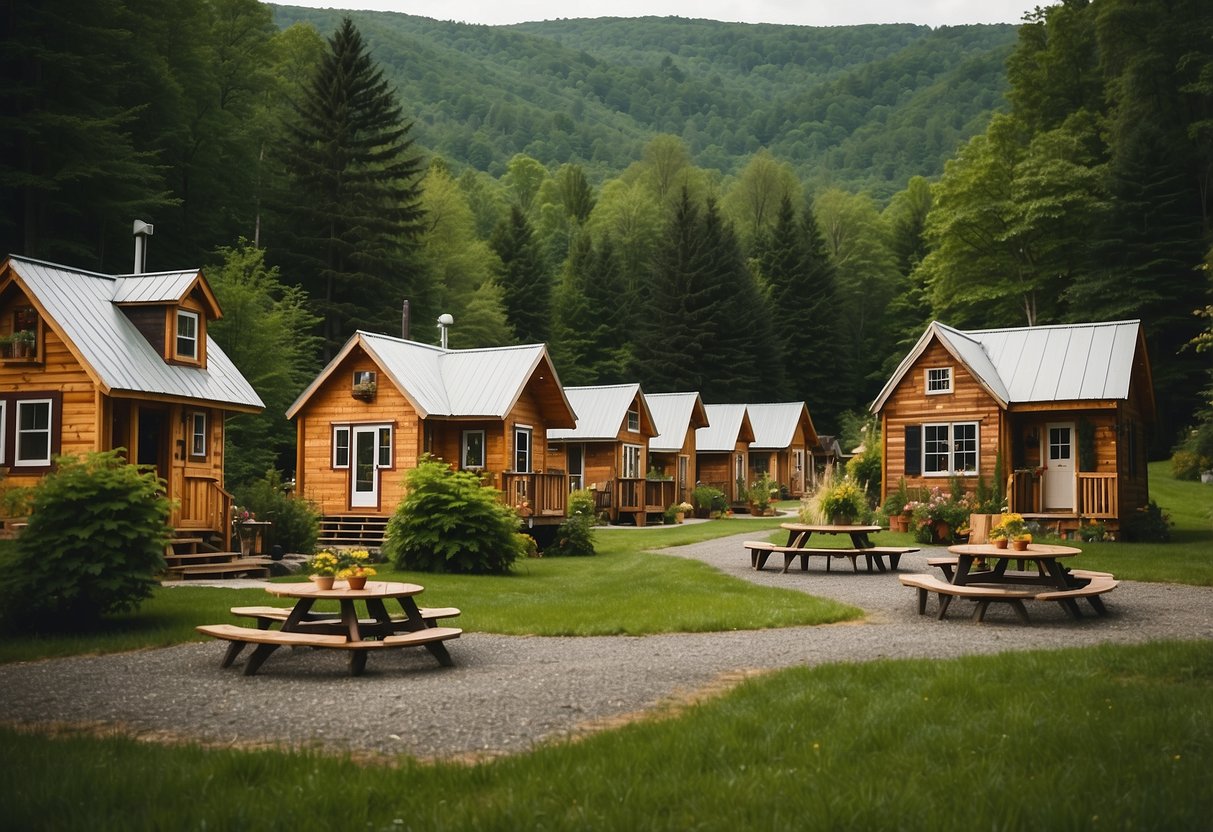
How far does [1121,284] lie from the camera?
4572 centimetres

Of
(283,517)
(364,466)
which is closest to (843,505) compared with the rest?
(283,517)

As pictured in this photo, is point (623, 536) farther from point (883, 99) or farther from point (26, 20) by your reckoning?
point (883, 99)

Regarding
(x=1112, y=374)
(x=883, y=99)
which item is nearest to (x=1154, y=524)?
(x=1112, y=374)

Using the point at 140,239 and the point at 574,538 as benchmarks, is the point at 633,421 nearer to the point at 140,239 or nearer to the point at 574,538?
the point at 574,538

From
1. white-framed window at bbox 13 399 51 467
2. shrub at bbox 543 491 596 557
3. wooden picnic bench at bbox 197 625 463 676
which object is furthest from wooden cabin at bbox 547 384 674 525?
wooden picnic bench at bbox 197 625 463 676

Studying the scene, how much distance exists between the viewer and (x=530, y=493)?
89.0 ft

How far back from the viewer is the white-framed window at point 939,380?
29984 mm

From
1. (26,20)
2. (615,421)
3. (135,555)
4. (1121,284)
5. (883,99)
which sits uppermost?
(883,99)

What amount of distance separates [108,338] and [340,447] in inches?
342

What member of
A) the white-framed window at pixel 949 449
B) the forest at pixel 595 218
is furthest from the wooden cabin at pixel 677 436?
the white-framed window at pixel 949 449

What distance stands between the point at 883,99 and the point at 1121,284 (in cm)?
9943

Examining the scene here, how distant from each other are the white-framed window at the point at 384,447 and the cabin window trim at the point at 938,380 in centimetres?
1518

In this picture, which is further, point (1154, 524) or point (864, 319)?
point (864, 319)

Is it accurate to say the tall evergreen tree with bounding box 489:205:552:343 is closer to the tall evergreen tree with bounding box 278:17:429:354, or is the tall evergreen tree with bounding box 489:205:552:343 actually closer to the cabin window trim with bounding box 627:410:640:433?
the tall evergreen tree with bounding box 278:17:429:354
